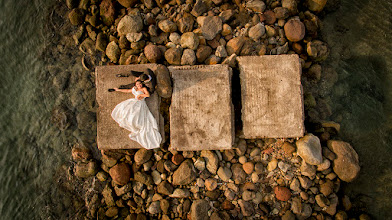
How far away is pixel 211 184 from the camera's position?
14.3 feet

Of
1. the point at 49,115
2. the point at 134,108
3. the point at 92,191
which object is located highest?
the point at 134,108

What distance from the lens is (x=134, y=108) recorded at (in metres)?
4.17

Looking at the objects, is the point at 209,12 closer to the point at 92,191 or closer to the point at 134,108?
the point at 134,108

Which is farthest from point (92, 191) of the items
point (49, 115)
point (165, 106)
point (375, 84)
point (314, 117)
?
point (375, 84)

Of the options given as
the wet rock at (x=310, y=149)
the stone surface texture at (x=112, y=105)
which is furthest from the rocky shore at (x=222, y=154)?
the stone surface texture at (x=112, y=105)

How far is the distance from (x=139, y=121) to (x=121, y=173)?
110cm

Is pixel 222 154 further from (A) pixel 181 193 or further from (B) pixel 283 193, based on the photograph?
(B) pixel 283 193

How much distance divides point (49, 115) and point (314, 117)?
5.43 m

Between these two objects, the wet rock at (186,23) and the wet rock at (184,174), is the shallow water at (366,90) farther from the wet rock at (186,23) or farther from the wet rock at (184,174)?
the wet rock at (184,174)

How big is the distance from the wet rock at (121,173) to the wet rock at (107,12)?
9.54ft

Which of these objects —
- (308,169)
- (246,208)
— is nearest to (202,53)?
(308,169)

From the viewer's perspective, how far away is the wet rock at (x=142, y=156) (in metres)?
4.46

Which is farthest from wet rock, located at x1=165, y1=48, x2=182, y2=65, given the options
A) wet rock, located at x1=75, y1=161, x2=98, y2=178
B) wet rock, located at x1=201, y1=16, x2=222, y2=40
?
wet rock, located at x1=75, y1=161, x2=98, y2=178

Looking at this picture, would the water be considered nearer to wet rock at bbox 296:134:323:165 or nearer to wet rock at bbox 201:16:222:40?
wet rock at bbox 296:134:323:165
